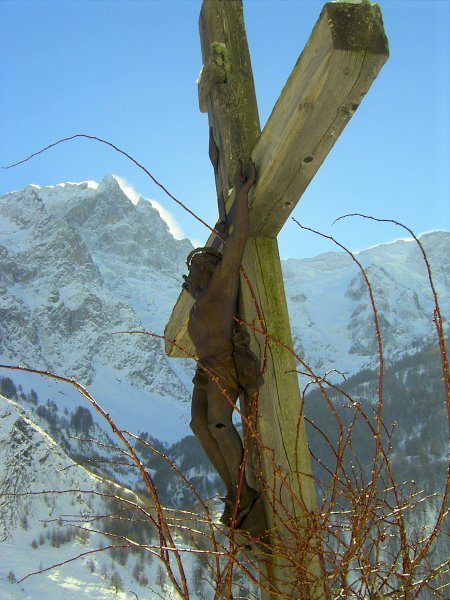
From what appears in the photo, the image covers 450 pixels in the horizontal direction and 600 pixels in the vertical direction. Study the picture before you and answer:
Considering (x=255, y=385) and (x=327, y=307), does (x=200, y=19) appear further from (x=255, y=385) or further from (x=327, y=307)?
(x=327, y=307)

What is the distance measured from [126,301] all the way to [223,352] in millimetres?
84603

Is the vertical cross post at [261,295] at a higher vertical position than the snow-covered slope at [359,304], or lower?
lower

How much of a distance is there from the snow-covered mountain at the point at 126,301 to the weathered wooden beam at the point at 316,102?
56648 mm

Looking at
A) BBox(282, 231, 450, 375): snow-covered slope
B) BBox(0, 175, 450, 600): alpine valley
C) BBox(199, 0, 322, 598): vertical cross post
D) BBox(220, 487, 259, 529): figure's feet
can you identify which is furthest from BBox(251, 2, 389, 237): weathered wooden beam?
BBox(282, 231, 450, 375): snow-covered slope

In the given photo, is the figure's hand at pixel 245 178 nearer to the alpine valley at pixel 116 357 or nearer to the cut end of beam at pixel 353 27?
the cut end of beam at pixel 353 27

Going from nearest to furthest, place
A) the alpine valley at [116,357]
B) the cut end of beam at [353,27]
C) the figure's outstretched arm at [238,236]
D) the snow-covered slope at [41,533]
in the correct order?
the cut end of beam at [353,27] < the figure's outstretched arm at [238,236] < the snow-covered slope at [41,533] < the alpine valley at [116,357]

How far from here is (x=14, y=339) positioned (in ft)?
229

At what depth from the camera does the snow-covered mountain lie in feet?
235

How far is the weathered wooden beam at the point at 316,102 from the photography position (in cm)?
94

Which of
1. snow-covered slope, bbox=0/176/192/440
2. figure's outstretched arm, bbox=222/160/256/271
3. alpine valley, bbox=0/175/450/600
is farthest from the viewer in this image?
snow-covered slope, bbox=0/176/192/440

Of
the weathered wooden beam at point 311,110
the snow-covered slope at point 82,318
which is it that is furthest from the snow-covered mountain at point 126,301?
the weathered wooden beam at point 311,110

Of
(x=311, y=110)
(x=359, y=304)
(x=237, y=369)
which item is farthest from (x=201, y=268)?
(x=359, y=304)

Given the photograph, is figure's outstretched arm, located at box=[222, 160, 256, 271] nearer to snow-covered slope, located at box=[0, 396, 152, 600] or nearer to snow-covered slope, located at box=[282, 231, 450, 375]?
snow-covered slope, located at box=[0, 396, 152, 600]

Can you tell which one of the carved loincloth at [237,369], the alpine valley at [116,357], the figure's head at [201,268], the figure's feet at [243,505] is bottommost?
the figure's feet at [243,505]
